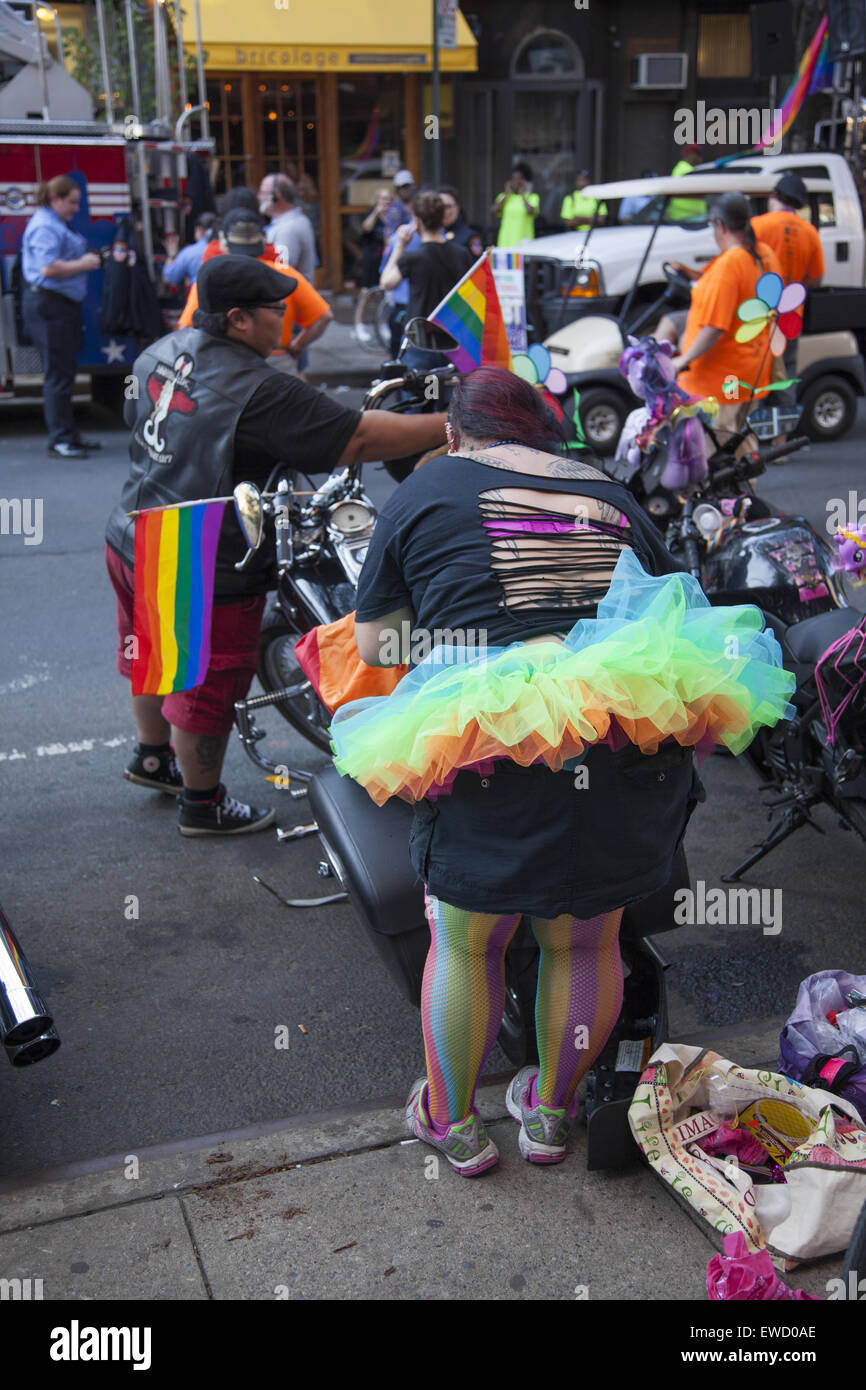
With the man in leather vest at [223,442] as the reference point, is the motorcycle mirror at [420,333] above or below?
above

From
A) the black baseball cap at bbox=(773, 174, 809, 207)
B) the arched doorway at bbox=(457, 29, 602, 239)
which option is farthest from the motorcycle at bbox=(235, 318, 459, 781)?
the arched doorway at bbox=(457, 29, 602, 239)

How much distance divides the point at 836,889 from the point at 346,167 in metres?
17.7

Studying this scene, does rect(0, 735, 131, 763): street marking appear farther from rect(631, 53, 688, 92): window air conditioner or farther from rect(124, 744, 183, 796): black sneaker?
rect(631, 53, 688, 92): window air conditioner

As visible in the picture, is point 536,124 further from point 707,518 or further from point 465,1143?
point 465,1143

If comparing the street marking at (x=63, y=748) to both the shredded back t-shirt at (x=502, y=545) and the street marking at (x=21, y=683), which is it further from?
the shredded back t-shirt at (x=502, y=545)

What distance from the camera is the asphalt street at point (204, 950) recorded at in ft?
10.4

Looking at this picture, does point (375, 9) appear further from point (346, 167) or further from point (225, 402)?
point (225, 402)

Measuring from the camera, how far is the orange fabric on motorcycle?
346cm

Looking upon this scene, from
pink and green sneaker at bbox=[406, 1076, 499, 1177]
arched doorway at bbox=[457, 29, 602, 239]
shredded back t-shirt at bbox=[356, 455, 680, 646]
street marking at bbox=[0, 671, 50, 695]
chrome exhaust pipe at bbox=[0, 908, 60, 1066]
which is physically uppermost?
arched doorway at bbox=[457, 29, 602, 239]

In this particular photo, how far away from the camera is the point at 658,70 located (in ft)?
67.7

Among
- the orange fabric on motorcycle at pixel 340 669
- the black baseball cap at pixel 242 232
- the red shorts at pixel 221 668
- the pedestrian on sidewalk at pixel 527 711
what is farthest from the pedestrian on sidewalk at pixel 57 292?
the pedestrian on sidewalk at pixel 527 711

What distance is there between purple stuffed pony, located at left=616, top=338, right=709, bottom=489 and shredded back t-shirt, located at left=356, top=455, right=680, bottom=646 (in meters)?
2.45

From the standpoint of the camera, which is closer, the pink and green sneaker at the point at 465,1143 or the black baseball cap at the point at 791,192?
the pink and green sneaker at the point at 465,1143

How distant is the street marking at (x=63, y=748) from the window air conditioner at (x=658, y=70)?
18852 mm
